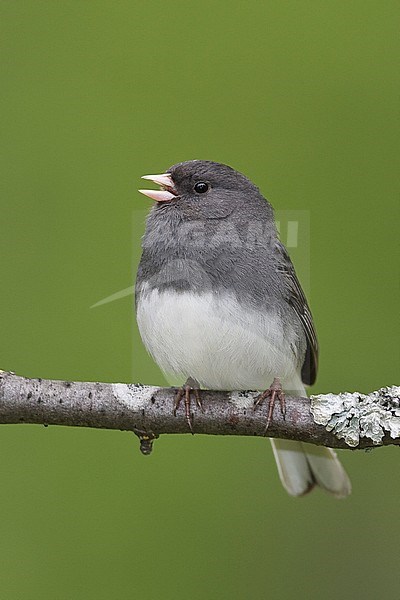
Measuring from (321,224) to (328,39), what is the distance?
25.5 inches

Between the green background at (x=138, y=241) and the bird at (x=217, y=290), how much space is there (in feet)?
0.80

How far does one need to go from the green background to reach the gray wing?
17 centimetres

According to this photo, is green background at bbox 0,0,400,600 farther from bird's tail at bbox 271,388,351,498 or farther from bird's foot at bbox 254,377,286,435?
bird's foot at bbox 254,377,286,435

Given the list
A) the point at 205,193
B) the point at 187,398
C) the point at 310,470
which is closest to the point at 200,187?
A: the point at 205,193

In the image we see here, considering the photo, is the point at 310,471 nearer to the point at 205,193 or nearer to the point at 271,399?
the point at 271,399

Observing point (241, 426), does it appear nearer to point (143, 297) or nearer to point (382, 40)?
point (143, 297)

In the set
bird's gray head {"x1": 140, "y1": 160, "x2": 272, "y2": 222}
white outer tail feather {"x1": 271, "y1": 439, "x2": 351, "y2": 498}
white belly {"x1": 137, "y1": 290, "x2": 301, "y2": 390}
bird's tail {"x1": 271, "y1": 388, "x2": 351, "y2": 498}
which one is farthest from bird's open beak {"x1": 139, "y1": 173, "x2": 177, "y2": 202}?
white outer tail feather {"x1": 271, "y1": 439, "x2": 351, "y2": 498}

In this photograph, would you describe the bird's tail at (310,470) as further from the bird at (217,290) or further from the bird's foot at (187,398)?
the bird's foot at (187,398)

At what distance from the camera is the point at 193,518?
2.63 m

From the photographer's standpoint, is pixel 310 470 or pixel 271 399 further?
pixel 310 470

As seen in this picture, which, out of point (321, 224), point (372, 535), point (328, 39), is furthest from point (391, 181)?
point (372, 535)

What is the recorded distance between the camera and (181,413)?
1957 millimetres

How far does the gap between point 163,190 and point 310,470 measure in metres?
0.94

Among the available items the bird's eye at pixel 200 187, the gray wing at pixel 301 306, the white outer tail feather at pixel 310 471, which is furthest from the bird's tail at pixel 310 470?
the bird's eye at pixel 200 187
